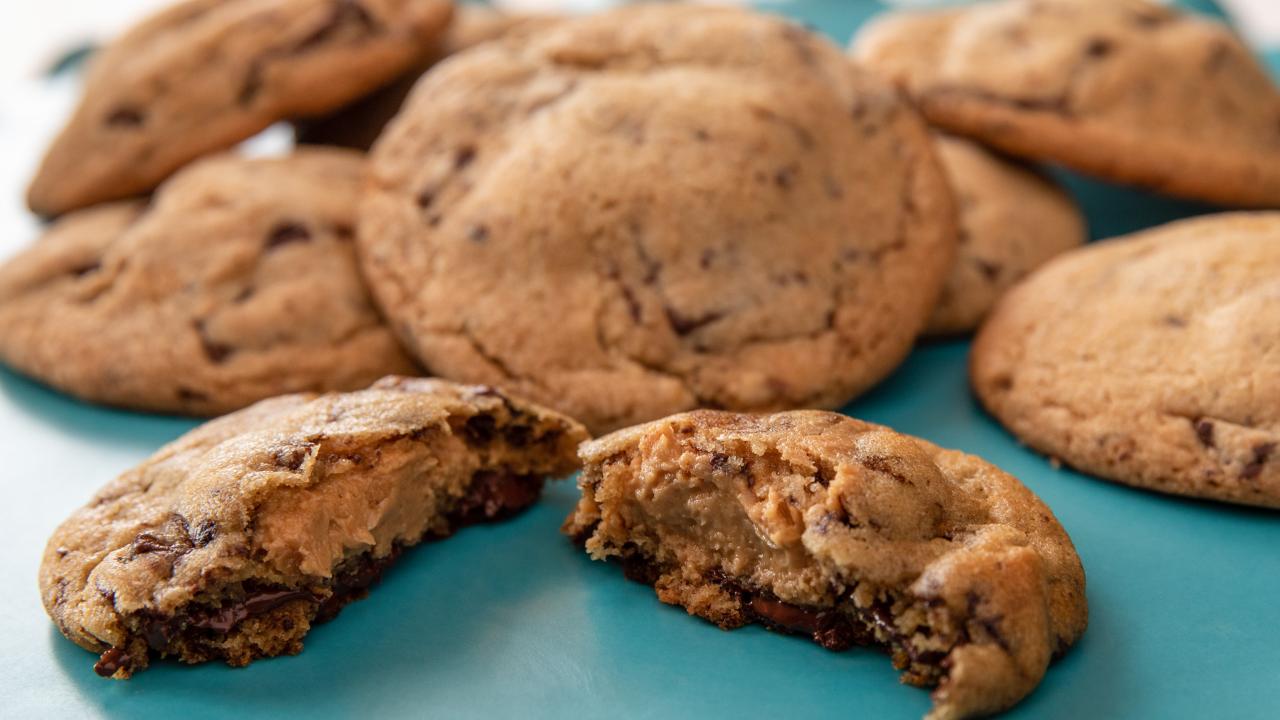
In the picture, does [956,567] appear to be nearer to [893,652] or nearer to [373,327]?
[893,652]

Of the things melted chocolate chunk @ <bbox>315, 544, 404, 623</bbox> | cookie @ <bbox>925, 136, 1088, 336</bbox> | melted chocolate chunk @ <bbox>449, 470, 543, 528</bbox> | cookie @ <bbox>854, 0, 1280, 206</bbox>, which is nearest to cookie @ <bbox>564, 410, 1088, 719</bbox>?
melted chocolate chunk @ <bbox>449, 470, 543, 528</bbox>

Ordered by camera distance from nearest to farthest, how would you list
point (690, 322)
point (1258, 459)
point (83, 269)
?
point (1258, 459), point (690, 322), point (83, 269)

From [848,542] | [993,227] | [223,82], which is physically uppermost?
[223,82]

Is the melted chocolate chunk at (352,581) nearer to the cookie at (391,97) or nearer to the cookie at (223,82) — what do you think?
the cookie at (223,82)

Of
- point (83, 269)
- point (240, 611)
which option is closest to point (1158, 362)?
point (240, 611)

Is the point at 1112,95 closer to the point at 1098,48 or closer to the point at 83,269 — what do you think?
the point at 1098,48

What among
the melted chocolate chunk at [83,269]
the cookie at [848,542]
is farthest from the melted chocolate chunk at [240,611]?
the melted chocolate chunk at [83,269]
